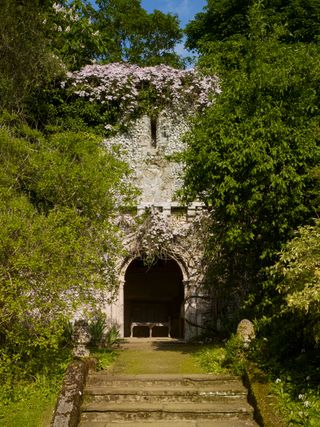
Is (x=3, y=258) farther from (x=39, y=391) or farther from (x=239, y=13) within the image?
(x=239, y=13)

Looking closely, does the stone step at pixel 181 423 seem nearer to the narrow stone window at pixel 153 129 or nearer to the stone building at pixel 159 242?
the stone building at pixel 159 242

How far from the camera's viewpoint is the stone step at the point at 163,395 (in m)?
8.66

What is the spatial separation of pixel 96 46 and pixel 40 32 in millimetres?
2803

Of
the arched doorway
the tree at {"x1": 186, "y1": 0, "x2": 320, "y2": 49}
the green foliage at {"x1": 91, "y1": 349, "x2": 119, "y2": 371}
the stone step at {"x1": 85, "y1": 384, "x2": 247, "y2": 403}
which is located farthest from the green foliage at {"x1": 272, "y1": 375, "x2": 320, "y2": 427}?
the tree at {"x1": 186, "y1": 0, "x2": 320, "y2": 49}

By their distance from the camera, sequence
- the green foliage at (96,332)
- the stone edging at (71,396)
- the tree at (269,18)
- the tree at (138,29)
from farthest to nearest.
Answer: the tree at (138,29) → the tree at (269,18) → the green foliage at (96,332) → the stone edging at (71,396)

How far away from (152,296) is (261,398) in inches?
488

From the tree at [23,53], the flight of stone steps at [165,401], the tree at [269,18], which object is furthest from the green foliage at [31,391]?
the tree at [269,18]

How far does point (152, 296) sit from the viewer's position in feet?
66.9

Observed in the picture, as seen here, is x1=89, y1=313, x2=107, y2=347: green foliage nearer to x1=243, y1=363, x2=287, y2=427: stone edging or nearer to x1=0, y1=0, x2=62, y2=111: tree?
x1=243, y1=363, x2=287, y2=427: stone edging

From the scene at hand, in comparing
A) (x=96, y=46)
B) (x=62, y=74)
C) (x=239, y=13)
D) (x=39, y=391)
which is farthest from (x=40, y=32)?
(x=39, y=391)

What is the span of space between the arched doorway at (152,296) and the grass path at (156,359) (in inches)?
235

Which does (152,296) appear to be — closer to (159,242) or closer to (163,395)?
(159,242)

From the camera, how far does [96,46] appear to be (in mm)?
19000

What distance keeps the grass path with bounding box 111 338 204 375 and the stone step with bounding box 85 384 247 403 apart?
1215mm
